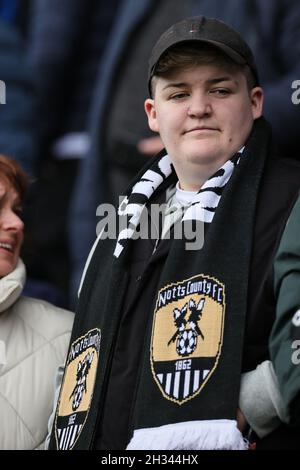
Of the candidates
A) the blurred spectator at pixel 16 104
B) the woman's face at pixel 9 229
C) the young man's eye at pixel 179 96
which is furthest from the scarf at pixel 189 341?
the blurred spectator at pixel 16 104

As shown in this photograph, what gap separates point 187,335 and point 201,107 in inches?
24.2

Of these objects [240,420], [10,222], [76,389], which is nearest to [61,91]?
[10,222]

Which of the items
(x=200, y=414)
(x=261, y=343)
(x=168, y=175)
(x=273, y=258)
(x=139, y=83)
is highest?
(x=139, y=83)

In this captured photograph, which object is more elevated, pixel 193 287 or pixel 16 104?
pixel 16 104

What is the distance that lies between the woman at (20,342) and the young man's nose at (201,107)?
0.78 meters

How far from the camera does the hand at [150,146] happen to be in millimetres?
4547

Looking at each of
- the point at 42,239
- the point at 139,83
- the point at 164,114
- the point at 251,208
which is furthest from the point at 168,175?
the point at 42,239

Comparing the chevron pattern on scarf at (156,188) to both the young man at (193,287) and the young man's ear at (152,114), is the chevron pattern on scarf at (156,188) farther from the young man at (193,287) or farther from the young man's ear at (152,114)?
the young man's ear at (152,114)

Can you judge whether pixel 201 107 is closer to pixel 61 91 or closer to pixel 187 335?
pixel 187 335

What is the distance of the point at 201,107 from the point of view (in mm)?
3170

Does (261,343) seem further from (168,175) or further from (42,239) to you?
(42,239)

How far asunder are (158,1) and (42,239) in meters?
1.17

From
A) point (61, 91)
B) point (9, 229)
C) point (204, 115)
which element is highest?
point (61, 91)

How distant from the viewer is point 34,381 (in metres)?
3.49
